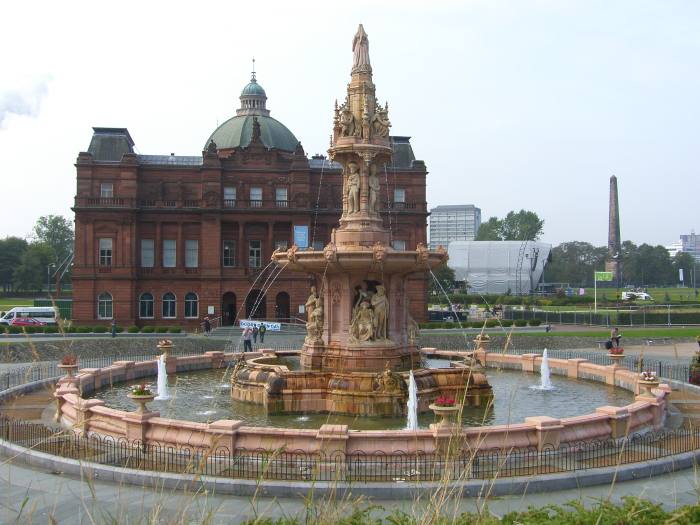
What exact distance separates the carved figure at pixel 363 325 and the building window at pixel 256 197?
43.6m

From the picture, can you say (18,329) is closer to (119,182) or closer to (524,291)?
(119,182)

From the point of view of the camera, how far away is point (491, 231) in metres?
182

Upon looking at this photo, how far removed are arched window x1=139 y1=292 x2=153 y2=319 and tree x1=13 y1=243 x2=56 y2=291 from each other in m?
55.2

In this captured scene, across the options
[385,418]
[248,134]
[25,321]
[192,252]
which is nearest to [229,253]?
[192,252]

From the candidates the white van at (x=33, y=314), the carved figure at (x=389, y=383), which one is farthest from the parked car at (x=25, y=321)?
the carved figure at (x=389, y=383)

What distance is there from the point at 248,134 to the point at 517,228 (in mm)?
119754

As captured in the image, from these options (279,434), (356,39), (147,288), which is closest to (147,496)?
(279,434)

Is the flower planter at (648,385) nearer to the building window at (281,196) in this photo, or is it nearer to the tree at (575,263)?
the building window at (281,196)

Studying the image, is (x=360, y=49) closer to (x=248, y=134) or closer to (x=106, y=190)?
(x=106, y=190)

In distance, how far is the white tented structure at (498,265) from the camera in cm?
11544

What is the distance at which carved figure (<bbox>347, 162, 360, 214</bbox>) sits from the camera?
22.8 metres

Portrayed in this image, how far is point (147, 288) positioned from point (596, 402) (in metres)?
48.4

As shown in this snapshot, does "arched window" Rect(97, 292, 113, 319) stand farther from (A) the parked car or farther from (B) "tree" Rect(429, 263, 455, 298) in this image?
(B) "tree" Rect(429, 263, 455, 298)

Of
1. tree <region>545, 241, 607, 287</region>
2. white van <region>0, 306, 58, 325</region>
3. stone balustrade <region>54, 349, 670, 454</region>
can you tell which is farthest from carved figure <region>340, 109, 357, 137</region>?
tree <region>545, 241, 607, 287</region>
